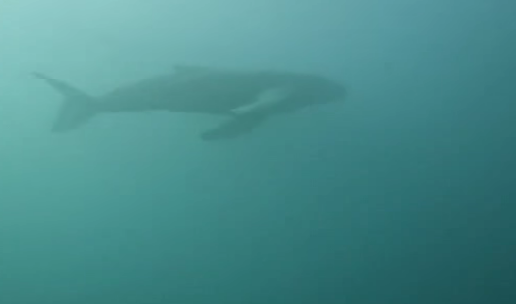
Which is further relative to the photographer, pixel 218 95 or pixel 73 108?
pixel 73 108

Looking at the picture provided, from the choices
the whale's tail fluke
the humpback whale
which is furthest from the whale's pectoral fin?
the whale's tail fluke

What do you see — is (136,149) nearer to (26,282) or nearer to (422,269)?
(26,282)

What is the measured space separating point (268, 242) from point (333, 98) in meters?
7.73

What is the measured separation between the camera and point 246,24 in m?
9.34

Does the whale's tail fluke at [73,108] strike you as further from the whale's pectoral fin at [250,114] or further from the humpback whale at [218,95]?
the whale's pectoral fin at [250,114]

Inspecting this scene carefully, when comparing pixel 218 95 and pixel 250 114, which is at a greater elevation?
pixel 218 95

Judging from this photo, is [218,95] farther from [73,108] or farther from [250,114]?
[73,108]

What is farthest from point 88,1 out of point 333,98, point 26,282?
point 26,282

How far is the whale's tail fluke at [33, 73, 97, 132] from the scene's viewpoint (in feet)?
24.7

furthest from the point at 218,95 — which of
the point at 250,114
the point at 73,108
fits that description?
the point at 73,108

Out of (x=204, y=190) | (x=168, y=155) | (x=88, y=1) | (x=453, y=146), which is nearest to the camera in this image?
(x=88, y=1)

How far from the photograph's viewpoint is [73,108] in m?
7.82

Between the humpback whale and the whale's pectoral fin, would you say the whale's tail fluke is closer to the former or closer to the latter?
the humpback whale

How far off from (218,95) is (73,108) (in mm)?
1843
